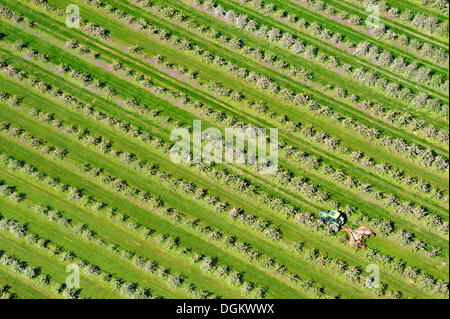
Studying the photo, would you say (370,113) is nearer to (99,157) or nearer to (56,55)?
(99,157)

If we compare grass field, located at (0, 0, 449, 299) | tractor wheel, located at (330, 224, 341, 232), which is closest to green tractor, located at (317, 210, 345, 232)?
tractor wheel, located at (330, 224, 341, 232)

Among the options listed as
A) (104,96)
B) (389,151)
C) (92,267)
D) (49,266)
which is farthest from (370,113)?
(49,266)

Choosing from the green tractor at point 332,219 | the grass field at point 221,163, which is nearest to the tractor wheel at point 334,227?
the green tractor at point 332,219

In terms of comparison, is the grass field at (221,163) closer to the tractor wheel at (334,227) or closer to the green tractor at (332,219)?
the tractor wheel at (334,227)

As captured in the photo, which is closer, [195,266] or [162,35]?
[195,266]

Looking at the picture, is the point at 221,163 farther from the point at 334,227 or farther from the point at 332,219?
the point at 334,227
